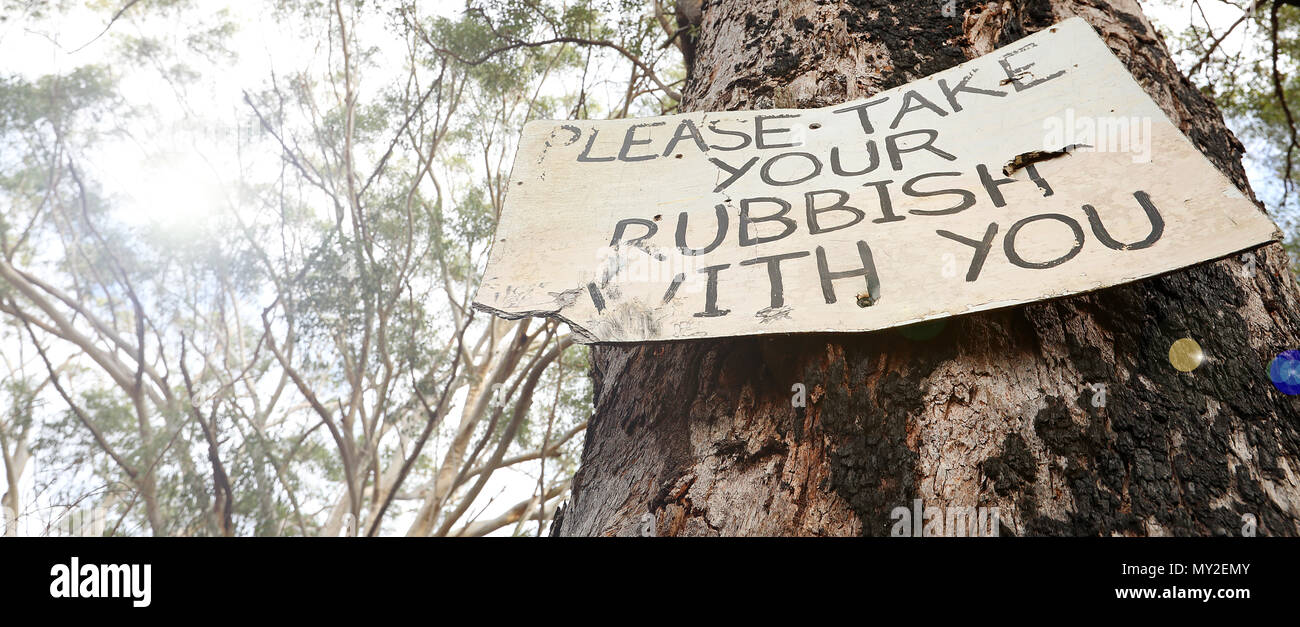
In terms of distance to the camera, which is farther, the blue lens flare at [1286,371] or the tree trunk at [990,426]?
the blue lens flare at [1286,371]

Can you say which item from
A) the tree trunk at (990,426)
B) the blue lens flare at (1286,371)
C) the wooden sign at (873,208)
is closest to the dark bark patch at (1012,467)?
the tree trunk at (990,426)

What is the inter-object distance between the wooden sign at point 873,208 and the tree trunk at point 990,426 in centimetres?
6

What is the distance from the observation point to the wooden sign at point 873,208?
75 cm

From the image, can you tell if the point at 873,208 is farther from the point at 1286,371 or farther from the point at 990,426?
the point at 1286,371

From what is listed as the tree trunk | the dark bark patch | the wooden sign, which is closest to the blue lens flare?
Result: the tree trunk

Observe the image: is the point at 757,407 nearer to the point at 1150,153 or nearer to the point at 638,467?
the point at 638,467

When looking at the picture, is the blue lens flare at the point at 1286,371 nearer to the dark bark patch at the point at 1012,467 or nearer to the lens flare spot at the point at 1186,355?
the lens flare spot at the point at 1186,355

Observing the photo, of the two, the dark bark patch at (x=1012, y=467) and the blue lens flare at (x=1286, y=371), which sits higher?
the blue lens flare at (x=1286, y=371)

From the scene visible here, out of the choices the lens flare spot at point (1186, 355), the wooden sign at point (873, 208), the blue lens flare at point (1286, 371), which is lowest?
the blue lens flare at point (1286, 371)

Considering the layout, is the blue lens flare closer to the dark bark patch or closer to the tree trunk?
the tree trunk

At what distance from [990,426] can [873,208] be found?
31cm
